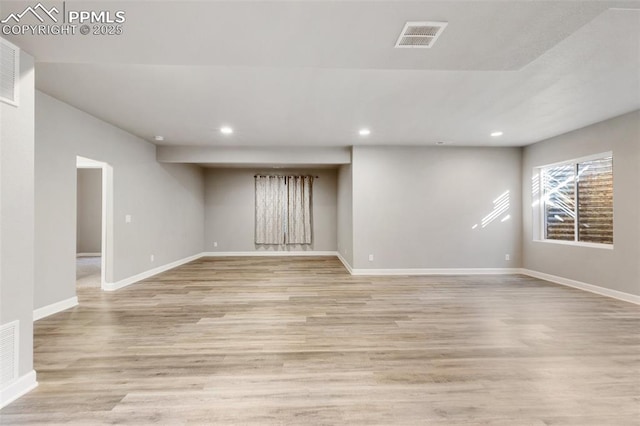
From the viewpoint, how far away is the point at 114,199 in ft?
14.9

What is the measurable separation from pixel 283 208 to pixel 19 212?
6280mm

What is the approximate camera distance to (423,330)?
2969mm

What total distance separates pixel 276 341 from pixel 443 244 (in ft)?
14.0

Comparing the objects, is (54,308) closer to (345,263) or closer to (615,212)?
(345,263)

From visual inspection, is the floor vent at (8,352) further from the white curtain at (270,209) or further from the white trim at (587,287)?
the white trim at (587,287)

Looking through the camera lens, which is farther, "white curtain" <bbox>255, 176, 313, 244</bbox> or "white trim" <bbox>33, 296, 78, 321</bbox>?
"white curtain" <bbox>255, 176, 313, 244</bbox>

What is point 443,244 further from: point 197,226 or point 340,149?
point 197,226

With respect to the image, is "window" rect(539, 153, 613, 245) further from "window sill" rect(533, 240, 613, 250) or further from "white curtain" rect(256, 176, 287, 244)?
"white curtain" rect(256, 176, 287, 244)

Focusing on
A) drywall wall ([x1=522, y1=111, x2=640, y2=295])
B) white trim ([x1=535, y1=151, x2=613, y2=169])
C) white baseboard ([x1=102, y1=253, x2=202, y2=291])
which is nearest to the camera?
drywall wall ([x1=522, y1=111, x2=640, y2=295])

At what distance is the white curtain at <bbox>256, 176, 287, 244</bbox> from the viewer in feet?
26.6

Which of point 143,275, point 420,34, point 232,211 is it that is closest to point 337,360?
point 420,34

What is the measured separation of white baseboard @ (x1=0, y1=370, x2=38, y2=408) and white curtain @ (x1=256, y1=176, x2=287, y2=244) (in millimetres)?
6120

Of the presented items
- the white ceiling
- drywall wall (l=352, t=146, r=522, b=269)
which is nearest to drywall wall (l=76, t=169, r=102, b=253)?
the white ceiling

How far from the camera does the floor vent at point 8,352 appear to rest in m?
1.78
